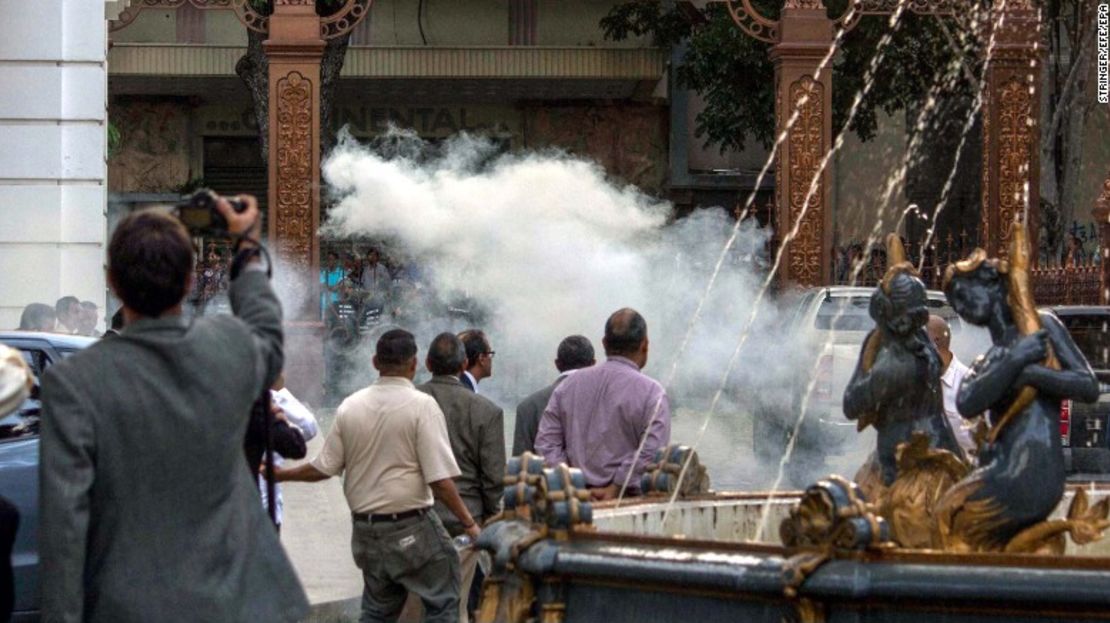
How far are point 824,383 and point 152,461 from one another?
11.1m

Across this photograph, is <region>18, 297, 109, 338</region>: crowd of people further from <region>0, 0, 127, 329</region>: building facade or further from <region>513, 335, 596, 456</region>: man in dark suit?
<region>513, 335, 596, 456</region>: man in dark suit

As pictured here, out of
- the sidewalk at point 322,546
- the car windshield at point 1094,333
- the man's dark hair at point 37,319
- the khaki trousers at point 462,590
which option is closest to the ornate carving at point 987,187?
the car windshield at point 1094,333

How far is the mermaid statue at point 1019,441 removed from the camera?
4.88m

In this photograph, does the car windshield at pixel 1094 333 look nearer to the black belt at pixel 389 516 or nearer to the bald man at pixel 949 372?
the bald man at pixel 949 372

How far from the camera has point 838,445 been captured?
14.5 m

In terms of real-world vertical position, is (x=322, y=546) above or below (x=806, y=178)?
below

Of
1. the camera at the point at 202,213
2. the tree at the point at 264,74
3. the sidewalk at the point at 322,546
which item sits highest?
the tree at the point at 264,74

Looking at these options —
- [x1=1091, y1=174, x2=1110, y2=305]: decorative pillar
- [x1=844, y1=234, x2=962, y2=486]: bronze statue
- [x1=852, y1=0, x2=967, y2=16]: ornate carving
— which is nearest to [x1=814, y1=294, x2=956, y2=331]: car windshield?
[x1=1091, y1=174, x2=1110, y2=305]: decorative pillar

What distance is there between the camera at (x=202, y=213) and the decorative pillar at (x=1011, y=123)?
49.9 ft

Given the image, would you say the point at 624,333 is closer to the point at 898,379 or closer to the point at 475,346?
the point at 475,346

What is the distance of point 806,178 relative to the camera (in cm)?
1883

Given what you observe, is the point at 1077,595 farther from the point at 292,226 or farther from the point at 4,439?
the point at 292,226

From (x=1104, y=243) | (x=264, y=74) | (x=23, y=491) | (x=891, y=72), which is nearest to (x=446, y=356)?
(x=23, y=491)

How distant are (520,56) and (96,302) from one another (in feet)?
44.7
